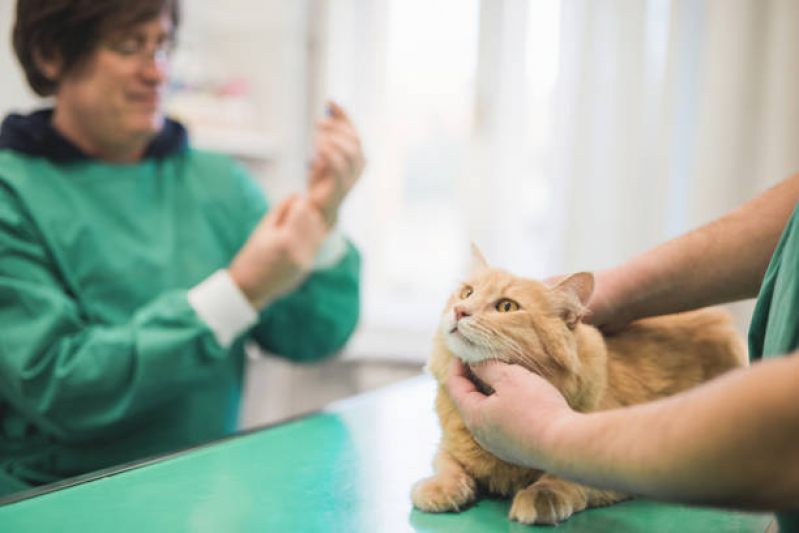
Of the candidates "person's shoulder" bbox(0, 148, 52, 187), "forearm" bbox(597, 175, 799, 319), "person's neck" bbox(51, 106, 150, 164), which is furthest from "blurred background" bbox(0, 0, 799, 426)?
"forearm" bbox(597, 175, 799, 319)

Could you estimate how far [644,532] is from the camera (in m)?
0.59

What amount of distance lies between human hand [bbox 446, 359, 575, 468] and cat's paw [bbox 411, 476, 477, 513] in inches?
4.0

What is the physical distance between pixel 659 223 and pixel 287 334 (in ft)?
3.94

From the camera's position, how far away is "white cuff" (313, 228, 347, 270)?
1.34m

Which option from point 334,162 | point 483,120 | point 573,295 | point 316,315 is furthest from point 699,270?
point 483,120

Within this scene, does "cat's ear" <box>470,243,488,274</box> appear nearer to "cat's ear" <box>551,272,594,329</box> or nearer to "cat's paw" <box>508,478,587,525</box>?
"cat's ear" <box>551,272,594,329</box>

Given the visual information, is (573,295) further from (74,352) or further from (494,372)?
(74,352)

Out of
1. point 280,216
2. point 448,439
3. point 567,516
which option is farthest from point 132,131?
point 567,516

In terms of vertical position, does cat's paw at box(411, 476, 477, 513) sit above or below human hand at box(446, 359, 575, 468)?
below

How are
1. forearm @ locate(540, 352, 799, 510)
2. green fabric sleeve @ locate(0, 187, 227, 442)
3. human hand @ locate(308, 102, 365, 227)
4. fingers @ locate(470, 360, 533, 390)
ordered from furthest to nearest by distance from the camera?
human hand @ locate(308, 102, 365, 227), green fabric sleeve @ locate(0, 187, 227, 442), fingers @ locate(470, 360, 533, 390), forearm @ locate(540, 352, 799, 510)

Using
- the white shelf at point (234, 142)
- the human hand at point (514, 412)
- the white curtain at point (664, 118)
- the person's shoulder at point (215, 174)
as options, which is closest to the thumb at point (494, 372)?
the human hand at point (514, 412)

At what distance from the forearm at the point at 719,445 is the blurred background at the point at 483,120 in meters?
1.50

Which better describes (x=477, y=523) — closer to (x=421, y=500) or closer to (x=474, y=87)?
(x=421, y=500)

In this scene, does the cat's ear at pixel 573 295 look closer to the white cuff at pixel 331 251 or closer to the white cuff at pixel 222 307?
the white cuff at pixel 222 307
